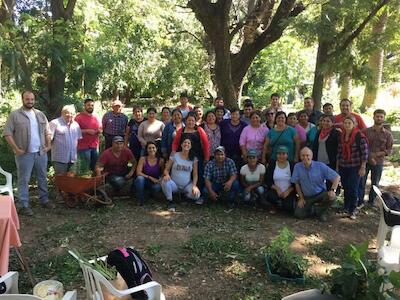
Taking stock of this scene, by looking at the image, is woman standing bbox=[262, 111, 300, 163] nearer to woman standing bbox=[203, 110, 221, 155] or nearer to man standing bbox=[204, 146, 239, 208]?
man standing bbox=[204, 146, 239, 208]

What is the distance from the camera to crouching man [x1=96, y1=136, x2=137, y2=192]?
23.0 feet

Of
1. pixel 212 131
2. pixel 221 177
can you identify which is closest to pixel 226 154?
pixel 212 131

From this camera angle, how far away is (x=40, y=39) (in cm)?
789

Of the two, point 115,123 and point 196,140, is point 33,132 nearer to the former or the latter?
point 115,123

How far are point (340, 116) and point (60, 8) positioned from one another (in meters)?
5.85

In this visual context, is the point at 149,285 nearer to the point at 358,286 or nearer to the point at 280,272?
the point at 358,286

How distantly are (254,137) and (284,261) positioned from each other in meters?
2.76

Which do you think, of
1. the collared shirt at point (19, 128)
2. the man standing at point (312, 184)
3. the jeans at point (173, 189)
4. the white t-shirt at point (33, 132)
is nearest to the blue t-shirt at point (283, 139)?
the man standing at point (312, 184)

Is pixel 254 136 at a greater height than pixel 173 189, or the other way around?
pixel 254 136

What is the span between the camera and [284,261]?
4.57m

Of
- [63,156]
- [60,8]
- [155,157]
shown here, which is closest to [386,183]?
[155,157]

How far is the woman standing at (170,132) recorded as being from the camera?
7.19 metres

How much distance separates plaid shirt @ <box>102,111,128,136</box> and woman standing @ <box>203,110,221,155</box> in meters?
1.59

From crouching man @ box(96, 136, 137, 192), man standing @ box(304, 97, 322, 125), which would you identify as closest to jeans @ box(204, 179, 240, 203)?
crouching man @ box(96, 136, 137, 192)
